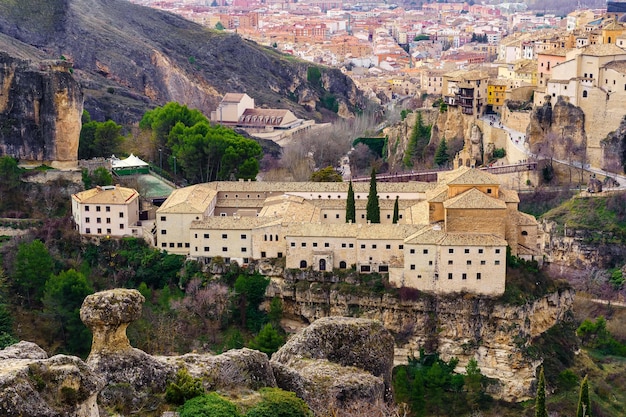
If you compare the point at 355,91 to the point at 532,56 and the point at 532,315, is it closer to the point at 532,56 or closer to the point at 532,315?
the point at 532,56

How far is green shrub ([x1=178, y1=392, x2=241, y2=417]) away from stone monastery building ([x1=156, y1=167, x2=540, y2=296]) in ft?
84.5

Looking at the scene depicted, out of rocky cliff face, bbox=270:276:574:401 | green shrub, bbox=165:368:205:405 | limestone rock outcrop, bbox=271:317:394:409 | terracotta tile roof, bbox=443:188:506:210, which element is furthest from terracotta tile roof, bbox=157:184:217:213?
green shrub, bbox=165:368:205:405

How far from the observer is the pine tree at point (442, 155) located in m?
70.8

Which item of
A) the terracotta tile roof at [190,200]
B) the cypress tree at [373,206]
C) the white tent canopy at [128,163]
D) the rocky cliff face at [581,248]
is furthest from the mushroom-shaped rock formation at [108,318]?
the rocky cliff face at [581,248]

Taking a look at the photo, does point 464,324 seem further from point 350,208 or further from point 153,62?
point 153,62

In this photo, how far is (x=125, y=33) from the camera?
10400 cm

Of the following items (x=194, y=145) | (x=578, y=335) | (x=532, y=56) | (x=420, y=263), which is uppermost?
(x=532, y=56)

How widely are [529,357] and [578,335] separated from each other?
5876 mm

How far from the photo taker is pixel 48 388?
1539cm

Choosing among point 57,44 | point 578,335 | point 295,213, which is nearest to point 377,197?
point 295,213

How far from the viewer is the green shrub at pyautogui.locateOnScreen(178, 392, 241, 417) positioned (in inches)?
680

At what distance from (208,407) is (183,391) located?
2.20 feet

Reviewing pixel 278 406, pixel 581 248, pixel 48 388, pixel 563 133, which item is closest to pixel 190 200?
pixel 581 248

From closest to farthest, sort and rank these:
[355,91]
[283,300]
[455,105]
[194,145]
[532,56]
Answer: [283,300]
[194,145]
[455,105]
[532,56]
[355,91]
